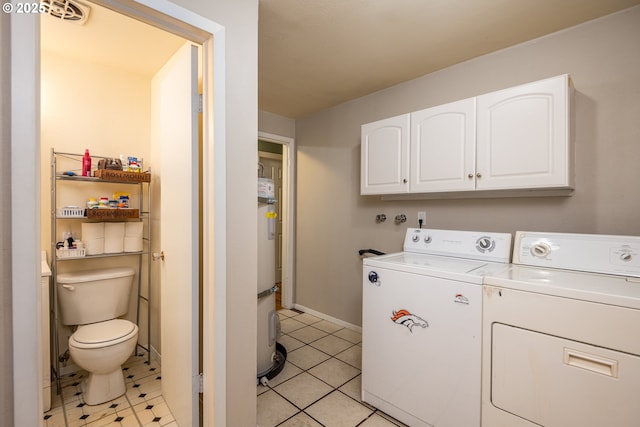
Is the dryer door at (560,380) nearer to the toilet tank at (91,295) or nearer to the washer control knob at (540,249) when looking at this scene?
the washer control knob at (540,249)

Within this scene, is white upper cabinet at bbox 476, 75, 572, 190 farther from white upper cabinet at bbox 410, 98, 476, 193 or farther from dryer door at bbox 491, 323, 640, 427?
dryer door at bbox 491, 323, 640, 427

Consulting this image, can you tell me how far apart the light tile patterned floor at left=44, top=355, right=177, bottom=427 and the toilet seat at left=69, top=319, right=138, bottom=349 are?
0.42 metres

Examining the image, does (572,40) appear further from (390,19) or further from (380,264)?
(380,264)

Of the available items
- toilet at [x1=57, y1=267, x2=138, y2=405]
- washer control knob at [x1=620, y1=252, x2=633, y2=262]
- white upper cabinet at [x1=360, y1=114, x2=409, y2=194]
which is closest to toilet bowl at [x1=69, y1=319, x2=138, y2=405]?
toilet at [x1=57, y1=267, x2=138, y2=405]

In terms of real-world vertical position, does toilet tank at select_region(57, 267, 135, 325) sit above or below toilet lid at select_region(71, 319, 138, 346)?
above

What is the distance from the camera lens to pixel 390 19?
170 centimetres

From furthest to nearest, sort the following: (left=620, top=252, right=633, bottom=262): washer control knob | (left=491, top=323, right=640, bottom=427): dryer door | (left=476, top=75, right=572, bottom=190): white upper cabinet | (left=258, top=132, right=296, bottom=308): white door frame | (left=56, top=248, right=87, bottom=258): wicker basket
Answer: (left=258, top=132, right=296, bottom=308): white door frame, (left=56, top=248, right=87, bottom=258): wicker basket, (left=476, top=75, right=572, bottom=190): white upper cabinet, (left=620, top=252, right=633, bottom=262): washer control knob, (left=491, top=323, right=640, bottom=427): dryer door

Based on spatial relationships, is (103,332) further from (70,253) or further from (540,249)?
(540,249)

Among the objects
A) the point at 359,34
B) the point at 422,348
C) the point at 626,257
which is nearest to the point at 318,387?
the point at 422,348

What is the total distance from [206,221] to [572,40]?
243 cm

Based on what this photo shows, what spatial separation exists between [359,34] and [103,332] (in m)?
2.58

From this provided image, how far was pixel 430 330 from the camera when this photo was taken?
1.53 meters

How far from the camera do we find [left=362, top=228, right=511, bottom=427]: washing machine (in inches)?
55.9

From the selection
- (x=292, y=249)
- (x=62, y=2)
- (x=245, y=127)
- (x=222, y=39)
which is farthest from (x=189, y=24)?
(x=292, y=249)
